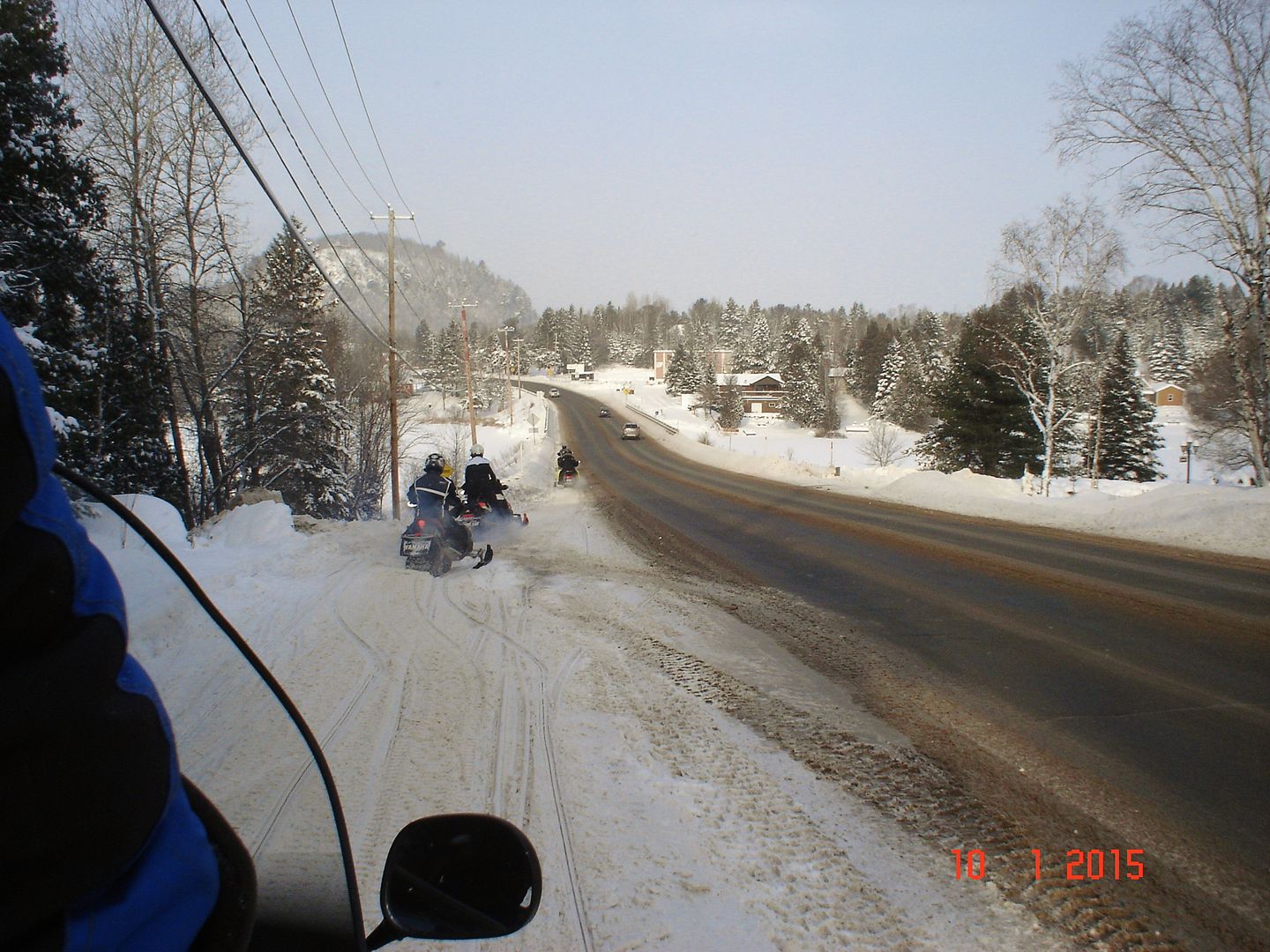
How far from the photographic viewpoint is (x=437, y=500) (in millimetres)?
11180

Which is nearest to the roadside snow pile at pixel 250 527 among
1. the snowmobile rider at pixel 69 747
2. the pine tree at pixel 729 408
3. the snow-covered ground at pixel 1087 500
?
the snowmobile rider at pixel 69 747

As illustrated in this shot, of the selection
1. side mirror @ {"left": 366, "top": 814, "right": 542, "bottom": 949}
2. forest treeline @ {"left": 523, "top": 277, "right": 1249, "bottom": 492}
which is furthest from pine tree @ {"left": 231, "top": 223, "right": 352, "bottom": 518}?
forest treeline @ {"left": 523, "top": 277, "right": 1249, "bottom": 492}

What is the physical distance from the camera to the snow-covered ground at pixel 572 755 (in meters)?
1.35

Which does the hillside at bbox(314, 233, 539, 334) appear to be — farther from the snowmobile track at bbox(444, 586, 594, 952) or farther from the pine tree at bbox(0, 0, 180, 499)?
the snowmobile track at bbox(444, 586, 594, 952)

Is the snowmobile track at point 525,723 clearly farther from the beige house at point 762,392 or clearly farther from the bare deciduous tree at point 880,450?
the beige house at point 762,392

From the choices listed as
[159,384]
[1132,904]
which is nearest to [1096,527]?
[1132,904]

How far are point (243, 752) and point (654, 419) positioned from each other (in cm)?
6987

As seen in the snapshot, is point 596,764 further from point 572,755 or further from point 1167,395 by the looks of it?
point 1167,395

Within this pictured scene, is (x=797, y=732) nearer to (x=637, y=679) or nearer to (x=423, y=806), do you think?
(x=637, y=679)

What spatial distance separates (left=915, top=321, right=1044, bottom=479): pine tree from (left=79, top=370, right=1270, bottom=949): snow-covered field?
23.2 metres

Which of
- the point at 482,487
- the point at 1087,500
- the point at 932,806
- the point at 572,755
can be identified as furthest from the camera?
the point at 1087,500

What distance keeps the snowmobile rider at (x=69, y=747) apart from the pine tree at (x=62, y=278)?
36.5ft

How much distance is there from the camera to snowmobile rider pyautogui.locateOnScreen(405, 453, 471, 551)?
35.7 feet

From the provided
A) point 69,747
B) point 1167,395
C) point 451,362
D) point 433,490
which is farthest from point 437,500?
point 1167,395
